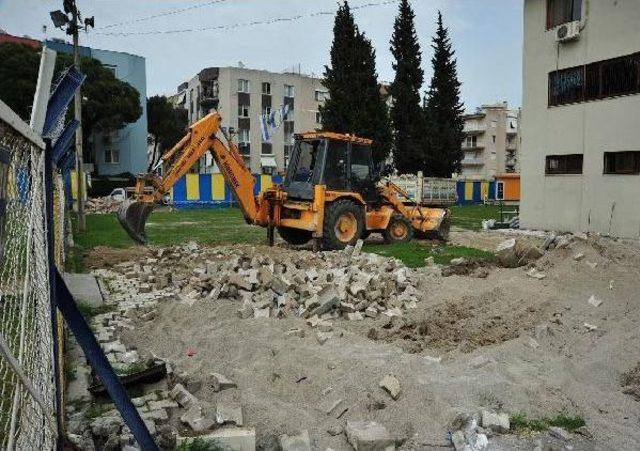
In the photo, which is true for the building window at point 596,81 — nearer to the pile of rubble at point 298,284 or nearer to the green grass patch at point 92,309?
the pile of rubble at point 298,284

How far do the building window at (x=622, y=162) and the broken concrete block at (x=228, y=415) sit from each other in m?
14.6

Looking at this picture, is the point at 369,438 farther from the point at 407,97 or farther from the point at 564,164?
the point at 407,97

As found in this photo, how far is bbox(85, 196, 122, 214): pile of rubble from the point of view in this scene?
28553mm

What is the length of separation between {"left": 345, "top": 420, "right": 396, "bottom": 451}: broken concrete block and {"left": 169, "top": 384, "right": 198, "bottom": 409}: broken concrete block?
133 centimetres

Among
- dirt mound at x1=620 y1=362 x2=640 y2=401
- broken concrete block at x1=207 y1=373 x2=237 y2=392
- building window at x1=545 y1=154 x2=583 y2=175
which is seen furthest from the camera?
building window at x1=545 y1=154 x2=583 y2=175

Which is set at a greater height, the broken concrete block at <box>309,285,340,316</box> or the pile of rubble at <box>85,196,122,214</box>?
the pile of rubble at <box>85,196,122,214</box>

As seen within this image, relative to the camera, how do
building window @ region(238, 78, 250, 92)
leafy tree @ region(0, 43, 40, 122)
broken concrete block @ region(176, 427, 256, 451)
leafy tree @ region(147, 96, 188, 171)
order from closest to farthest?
broken concrete block @ region(176, 427, 256, 451) → leafy tree @ region(0, 43, 40, 122) → building window @ region(238, 78, 250, 92) → leafy tree @ region(147, 96, 188, 171)

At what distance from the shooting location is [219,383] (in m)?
5.03

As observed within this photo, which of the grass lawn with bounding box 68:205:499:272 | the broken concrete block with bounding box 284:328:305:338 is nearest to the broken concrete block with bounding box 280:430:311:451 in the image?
the broken concrete block with bounding box 284:328:305:338

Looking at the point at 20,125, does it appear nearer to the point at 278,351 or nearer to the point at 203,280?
the point at 278,351

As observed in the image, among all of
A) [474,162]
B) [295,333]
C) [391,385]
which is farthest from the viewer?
[474,162]

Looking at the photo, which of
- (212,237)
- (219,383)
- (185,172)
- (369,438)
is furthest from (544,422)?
(212,237)

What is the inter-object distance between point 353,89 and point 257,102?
70.3 ft

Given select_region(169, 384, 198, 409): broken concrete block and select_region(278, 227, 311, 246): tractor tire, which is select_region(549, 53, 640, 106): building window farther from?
select_region(169, 384, 198, 409): broken concrete block
